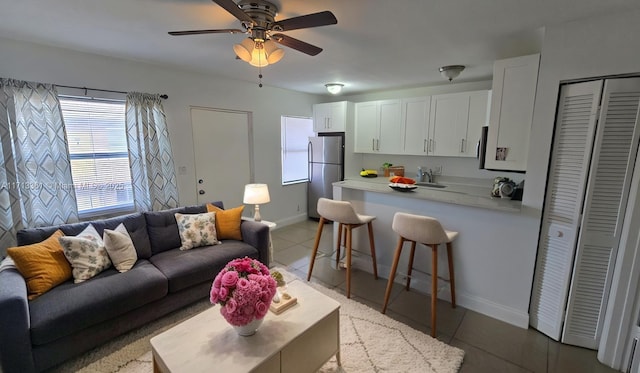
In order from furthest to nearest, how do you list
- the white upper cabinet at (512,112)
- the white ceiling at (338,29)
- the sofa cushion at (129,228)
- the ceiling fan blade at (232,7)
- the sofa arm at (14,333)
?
1. the sofa cushion at (129,228)
2. the white upper cabinet at (512,112)
3. the white ceiling at (338,29)
4. the sofa arm at (14,333)
5. the ceiling fan blade at (232,7)

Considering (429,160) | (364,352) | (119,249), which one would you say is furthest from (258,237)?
(429,160)

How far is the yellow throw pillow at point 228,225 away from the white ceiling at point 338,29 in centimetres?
168

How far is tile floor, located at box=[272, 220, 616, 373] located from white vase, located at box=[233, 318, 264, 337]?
1.41m

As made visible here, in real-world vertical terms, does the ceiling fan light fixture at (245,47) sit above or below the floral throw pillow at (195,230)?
above

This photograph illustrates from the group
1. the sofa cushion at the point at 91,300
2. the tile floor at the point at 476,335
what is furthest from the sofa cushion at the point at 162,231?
the tile floor at the point at 476,335

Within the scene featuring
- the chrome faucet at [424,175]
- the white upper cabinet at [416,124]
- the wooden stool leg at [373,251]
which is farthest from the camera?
the chrome faucet at [424,175]

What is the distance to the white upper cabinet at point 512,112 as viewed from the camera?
7.40 ft

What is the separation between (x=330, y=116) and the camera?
488 cm

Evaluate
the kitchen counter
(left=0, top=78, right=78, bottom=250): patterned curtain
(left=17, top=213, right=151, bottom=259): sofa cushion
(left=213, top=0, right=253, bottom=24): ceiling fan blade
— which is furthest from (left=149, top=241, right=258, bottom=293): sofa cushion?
(left=213, top=0, right=253, bottom=24): ceiling fan blade

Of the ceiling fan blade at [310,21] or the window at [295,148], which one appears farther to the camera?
the window at [295,148]

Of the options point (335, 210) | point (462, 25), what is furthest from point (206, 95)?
point (462, 25)

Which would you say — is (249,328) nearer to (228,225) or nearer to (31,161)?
(228,225)

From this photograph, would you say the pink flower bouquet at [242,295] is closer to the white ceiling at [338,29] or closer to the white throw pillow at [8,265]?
the white ceiling at [338,29]

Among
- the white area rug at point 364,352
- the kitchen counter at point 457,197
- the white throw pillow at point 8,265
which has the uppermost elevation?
the kitchen counter at point 457,197
